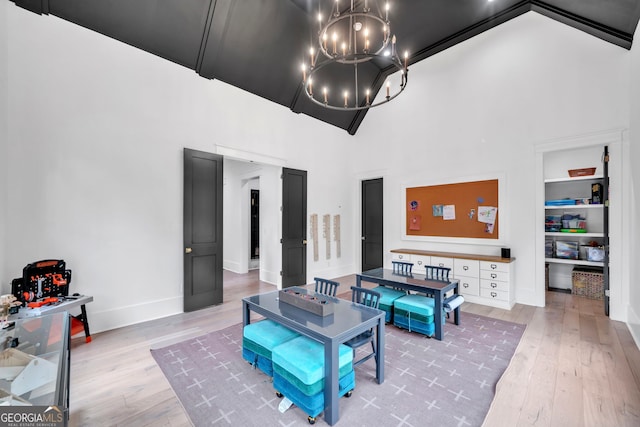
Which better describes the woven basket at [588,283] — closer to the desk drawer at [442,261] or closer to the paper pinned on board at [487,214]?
the paper pinned on board at [487,214]

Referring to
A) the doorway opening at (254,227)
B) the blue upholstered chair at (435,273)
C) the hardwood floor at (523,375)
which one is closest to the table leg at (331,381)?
the hardwood floor at (523,375)

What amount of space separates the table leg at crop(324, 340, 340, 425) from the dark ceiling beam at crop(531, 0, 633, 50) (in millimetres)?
5118

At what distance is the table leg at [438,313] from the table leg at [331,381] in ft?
5.61

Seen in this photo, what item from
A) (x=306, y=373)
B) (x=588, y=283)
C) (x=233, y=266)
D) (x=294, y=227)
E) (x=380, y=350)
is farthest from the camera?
(x=233, y=266)

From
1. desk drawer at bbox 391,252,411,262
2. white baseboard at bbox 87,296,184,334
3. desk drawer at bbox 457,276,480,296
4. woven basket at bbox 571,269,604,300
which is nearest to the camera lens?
white baseboard at bbox 87,296,184,334

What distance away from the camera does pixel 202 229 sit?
410cm

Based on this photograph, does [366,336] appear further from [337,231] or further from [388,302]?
[337,231]

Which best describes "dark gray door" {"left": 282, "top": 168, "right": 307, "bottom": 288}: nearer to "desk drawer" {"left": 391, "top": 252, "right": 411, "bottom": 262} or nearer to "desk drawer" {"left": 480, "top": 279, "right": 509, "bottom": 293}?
"desk drawer" {"left": 391, "top": 252, "right": 411, "bottom": 262}

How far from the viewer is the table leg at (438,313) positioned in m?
3.02

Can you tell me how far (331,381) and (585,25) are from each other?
17.7 ft

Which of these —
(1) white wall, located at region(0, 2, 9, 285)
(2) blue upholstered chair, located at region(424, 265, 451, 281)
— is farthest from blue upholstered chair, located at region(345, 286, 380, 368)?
(1) white wall, located at region(0, 2, 9, 285)

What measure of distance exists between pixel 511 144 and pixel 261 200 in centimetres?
476

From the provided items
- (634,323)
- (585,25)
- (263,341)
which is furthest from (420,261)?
(585,25)

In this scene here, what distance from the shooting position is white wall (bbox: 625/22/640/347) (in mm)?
2953
